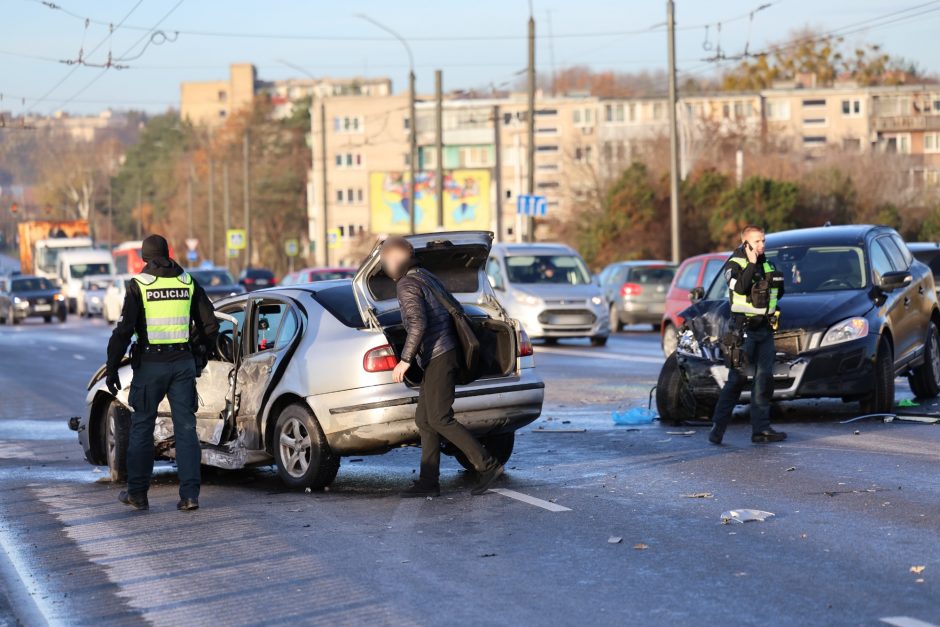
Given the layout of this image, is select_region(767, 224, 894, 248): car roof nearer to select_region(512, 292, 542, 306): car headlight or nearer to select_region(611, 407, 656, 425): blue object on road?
select_region(611, 407, 656, 425): blue object on road

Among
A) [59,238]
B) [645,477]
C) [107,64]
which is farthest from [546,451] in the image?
[59,238]

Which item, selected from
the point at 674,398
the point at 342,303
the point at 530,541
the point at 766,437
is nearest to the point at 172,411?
the point at 342,303

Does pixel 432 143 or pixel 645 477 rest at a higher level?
pixel 432 143

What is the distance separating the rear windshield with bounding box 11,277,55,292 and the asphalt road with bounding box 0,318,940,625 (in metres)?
43.5

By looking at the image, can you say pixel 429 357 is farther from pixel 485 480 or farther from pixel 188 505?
pixel 188 505

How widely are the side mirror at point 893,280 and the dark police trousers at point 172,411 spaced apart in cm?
708

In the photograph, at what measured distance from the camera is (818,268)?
15172 mm

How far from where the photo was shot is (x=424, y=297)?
9.98 m

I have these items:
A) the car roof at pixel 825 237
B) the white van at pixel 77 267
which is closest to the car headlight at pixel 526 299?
the car roof at pixel 825 237

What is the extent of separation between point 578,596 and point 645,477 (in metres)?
3.92

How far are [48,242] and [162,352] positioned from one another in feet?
216

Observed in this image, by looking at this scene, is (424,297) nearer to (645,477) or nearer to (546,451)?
(645,477)

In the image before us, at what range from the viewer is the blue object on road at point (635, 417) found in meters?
14.8

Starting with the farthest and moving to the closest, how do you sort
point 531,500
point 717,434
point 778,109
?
Answer: 1. point 778,109
2. point 717,434
3. point 531,500
